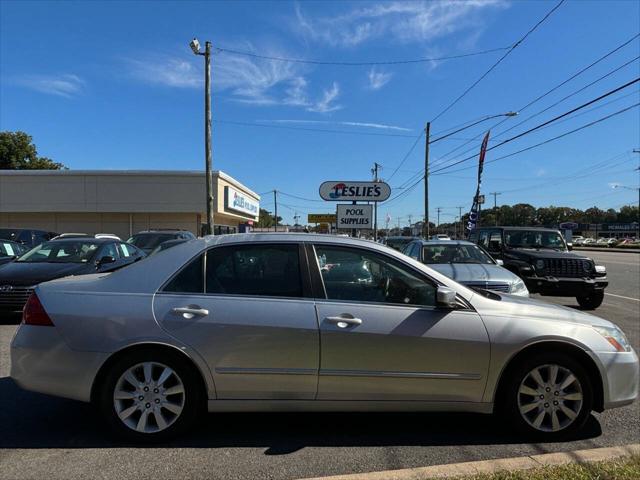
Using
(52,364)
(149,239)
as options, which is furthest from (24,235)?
(52,364)

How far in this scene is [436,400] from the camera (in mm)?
3877

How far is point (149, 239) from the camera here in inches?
649

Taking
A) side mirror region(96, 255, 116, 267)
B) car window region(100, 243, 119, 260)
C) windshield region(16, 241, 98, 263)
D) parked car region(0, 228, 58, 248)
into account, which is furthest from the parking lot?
parked car region(0, 228, 58, 248)

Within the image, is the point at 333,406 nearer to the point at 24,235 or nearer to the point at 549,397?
the point at 549,397

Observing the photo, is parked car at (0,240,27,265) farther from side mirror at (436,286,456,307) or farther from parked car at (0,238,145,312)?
side mirror at (436,286,456,307)

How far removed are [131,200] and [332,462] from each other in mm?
33198

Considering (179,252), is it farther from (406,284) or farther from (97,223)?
(97,223)

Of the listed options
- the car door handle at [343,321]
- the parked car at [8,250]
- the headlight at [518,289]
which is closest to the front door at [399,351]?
the car door handle at [343,321]

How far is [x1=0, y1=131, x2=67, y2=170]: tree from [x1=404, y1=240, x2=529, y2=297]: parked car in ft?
152

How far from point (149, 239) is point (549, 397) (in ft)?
47.7

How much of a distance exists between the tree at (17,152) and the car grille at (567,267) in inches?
1913

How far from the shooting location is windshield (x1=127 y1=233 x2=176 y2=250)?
16.0m

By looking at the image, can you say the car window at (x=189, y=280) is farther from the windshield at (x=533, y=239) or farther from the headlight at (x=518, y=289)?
the windshield at (x=533, y=239)

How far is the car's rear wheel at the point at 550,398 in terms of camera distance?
154 inches
